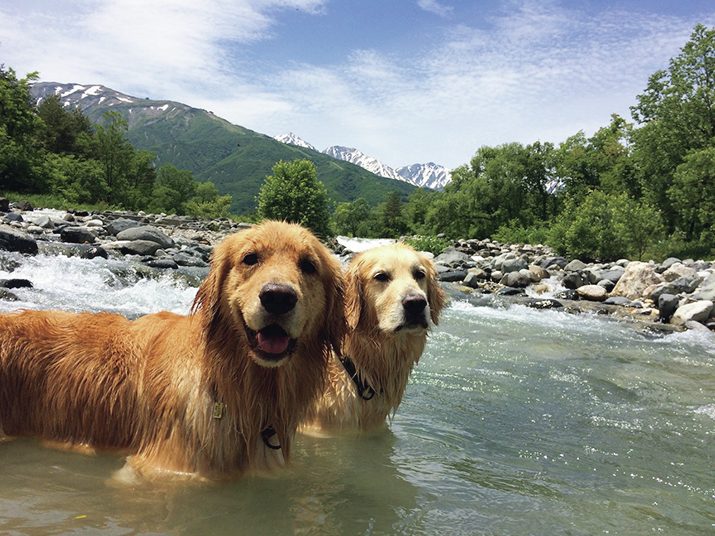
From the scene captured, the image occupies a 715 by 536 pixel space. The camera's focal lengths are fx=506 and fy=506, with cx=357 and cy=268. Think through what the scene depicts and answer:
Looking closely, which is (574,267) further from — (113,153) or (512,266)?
(113,153)

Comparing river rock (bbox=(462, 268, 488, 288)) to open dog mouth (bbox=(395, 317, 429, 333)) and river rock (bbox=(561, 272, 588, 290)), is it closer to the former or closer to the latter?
river rock (bbox=(561, 272, 588, 290))

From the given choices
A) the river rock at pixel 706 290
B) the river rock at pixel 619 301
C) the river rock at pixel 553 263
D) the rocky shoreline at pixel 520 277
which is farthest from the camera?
the river rock at pixel 553 263

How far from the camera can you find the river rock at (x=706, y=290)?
14.7m

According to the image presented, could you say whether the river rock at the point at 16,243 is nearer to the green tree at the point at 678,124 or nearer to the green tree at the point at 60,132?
the green tree at the point at 678,124

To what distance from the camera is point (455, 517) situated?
3.20m

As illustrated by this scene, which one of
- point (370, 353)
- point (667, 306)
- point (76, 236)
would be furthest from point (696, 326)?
point (76, 236)

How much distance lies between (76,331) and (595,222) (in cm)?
3021

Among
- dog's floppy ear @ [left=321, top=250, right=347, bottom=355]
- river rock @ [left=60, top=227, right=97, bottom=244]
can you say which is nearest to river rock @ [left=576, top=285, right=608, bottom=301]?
dog's floppy ear @ [left=321, top=250, right=347, bottom=355]

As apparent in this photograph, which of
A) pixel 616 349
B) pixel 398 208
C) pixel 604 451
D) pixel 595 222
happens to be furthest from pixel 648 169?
pixel 398 208

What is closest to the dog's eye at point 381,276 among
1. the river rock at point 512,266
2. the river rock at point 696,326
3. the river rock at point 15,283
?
the river rock at point 15,283

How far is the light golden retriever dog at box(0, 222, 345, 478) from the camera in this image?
3.09 meters

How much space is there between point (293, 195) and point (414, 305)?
4505 cm

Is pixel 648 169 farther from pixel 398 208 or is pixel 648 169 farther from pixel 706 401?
pixel 398 208

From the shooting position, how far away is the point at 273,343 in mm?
2834
